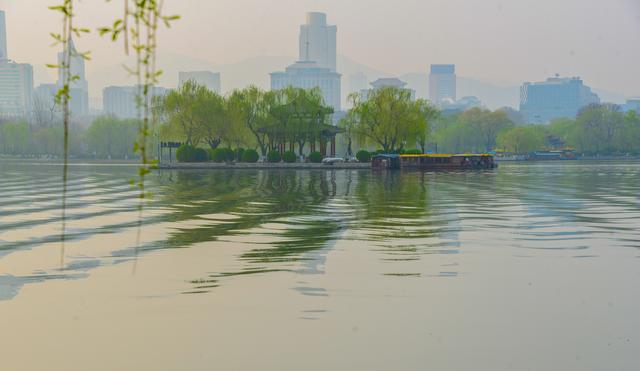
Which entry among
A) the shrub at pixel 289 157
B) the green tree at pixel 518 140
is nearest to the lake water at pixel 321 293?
the shrub at pixel 289 157

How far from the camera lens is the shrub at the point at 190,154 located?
93.8 metres

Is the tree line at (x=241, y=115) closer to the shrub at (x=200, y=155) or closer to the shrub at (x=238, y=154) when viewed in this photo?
the shrub at (x=238, y=154)

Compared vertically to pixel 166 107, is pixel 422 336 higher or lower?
lower

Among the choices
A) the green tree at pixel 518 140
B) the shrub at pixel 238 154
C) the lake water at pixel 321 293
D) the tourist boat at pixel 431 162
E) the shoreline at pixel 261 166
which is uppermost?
the green tree at pixel 518 140

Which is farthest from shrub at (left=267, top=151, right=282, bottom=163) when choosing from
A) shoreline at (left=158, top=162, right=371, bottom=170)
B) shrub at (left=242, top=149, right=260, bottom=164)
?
shrub at (left=242, top=149, right=260, bottom=164)

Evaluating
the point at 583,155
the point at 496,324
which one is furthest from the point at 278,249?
the point at 583,155

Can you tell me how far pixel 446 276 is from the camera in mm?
15750

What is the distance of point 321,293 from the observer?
14.0 meters

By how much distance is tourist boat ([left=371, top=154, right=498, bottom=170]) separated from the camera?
8369cm

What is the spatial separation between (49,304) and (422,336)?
264 inches

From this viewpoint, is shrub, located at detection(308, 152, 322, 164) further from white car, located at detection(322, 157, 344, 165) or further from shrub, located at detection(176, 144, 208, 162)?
shrub, located at detection(176, 144, 208, 162)

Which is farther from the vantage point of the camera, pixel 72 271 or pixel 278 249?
pixel 278 249

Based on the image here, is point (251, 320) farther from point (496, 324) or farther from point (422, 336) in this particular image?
point (496, 324)

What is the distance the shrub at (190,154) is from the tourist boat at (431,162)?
2301 centimetres
